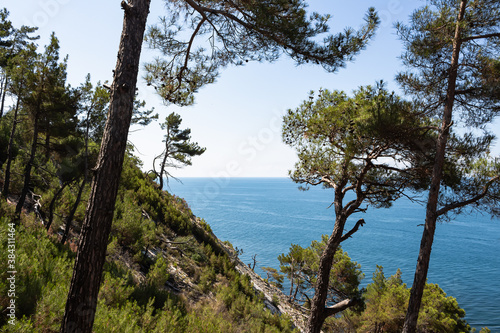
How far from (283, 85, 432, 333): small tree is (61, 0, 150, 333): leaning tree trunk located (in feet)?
17.7

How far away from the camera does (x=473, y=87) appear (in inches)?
257

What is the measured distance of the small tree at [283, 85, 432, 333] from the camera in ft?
21.9

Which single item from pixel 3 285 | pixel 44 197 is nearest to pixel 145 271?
pixel 44 197

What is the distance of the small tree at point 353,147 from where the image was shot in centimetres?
668

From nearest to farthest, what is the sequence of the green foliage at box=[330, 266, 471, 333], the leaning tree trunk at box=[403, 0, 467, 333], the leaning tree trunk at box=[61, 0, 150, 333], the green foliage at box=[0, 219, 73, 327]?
1. the leaning tree trunk at box=[61, 0, 150, 333]
2. the green foliage at box=[0, 219, 73, 327]
3. the leaning tree trunk at box=[403, 0, 467, 333]
4. the green foliage at box=[330, 266, 471, 333]

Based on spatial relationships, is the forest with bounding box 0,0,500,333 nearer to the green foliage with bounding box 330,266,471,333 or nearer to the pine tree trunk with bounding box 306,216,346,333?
the pine tree trunk with bounding box 306,216,346,333

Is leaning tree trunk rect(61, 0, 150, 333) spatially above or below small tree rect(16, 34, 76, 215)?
below

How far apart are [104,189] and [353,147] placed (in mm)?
6012

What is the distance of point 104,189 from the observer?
123 inches

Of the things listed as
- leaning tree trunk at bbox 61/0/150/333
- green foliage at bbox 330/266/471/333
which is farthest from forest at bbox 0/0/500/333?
green foliage at bbox 330/266/471/333

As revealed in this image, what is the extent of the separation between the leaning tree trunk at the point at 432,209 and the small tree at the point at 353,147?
588 mm

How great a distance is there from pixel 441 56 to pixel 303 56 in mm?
3940

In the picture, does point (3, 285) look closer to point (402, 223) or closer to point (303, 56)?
point (303, 56)

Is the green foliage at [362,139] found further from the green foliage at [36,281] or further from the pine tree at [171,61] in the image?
the green foliage at [36,281]
